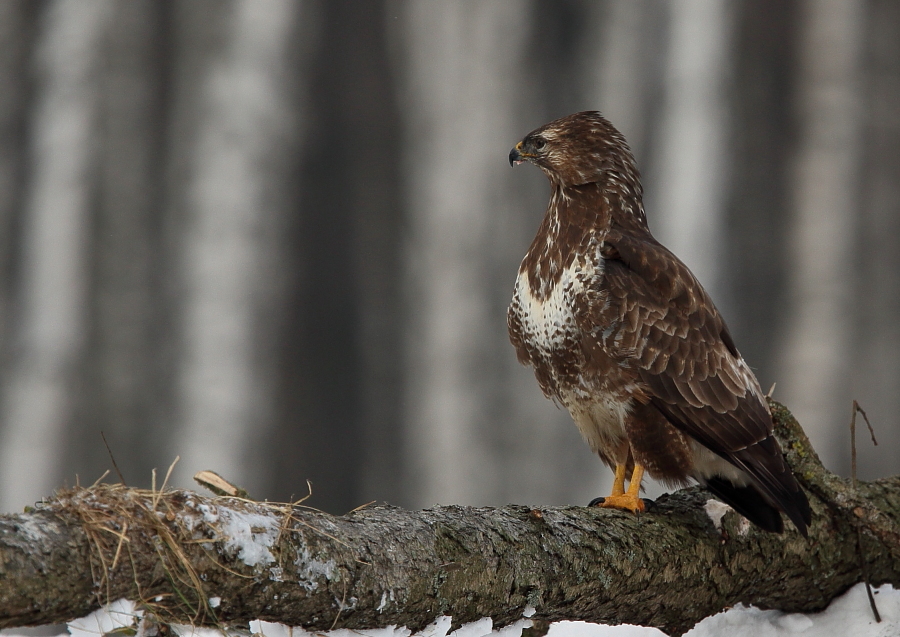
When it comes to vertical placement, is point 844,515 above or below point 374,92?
below

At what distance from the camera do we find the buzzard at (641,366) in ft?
10.5

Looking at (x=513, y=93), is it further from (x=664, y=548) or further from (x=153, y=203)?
(x=664, y=548)

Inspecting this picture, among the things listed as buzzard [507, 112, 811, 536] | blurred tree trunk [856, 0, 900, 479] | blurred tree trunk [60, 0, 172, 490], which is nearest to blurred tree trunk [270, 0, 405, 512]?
blurred tree trunk [60, 0, 172, 490]

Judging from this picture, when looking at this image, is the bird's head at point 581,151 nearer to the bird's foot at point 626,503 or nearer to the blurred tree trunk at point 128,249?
the bird's foot at point 626,503

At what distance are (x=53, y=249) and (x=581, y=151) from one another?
6510 millimetres

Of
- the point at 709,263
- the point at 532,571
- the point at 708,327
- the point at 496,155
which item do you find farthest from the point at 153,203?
the point at 532,571

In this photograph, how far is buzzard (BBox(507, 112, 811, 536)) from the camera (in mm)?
3186

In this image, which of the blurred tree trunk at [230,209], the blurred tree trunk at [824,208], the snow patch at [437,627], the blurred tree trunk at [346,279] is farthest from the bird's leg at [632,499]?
the blurred tree trunk at [824,208]

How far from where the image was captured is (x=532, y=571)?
2.52 metres

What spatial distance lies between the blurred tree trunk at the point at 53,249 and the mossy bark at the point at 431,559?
684 cm

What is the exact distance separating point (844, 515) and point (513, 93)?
6817 millimetres

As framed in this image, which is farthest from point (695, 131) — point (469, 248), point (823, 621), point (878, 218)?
point (823, 621)

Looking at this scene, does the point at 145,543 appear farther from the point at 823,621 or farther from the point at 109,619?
the point at 823,621

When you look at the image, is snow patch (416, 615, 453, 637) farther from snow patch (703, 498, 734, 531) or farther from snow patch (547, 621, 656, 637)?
snow patch (703, 498, 734, 531)
